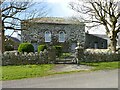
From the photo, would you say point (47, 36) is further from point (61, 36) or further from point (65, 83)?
point (65, 83)

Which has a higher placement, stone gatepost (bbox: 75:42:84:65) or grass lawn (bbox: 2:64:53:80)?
stone gatepost (bbox: 75:42:84:65)

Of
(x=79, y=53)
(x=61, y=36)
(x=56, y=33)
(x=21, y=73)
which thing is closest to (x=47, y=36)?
(x=56, y=33)

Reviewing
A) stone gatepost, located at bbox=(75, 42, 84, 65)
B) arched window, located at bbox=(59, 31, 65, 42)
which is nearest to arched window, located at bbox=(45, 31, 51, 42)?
arched window, located at bbox=(59, 31, 65, 42)

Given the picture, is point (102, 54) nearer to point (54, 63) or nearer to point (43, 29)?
point (54, 63)

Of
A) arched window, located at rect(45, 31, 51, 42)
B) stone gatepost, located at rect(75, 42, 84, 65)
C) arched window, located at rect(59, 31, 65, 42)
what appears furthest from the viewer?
arched window, located at rect(59, 31, 65, 42)

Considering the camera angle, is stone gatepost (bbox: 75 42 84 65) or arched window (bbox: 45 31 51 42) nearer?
stone gatepost (bbox: 75 42 84 65)

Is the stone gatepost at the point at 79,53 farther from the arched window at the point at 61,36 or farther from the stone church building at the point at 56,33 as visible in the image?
the arched window at the point at 61,36

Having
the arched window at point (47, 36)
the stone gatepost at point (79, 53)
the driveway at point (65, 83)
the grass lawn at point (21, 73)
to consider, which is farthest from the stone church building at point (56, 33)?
the driveway at point (65, 83)

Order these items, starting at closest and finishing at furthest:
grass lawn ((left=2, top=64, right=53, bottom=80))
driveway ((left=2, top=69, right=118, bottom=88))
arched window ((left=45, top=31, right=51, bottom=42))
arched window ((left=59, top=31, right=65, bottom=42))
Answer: driveway ((left=2, top=69, right=118, bottom=88))
grass lawn ((left=2, top=64, right=53, bottom=80))
arched window ((left=45, top=31, right=51, bottom=42))
arched window ((left=59, top=31, right=65, bottom=42))

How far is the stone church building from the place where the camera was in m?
40.0

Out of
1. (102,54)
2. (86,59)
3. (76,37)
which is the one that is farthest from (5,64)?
(76,37)

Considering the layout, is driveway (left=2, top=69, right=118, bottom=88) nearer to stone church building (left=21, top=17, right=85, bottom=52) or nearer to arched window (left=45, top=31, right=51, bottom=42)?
stone church building (left=21, top=17, right=85, bottom=52)

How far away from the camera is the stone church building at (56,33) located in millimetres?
39969

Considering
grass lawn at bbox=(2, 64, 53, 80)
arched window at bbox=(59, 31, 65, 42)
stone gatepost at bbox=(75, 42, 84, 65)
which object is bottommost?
grass lawn at bbox=(2, 64, 53, 80)
